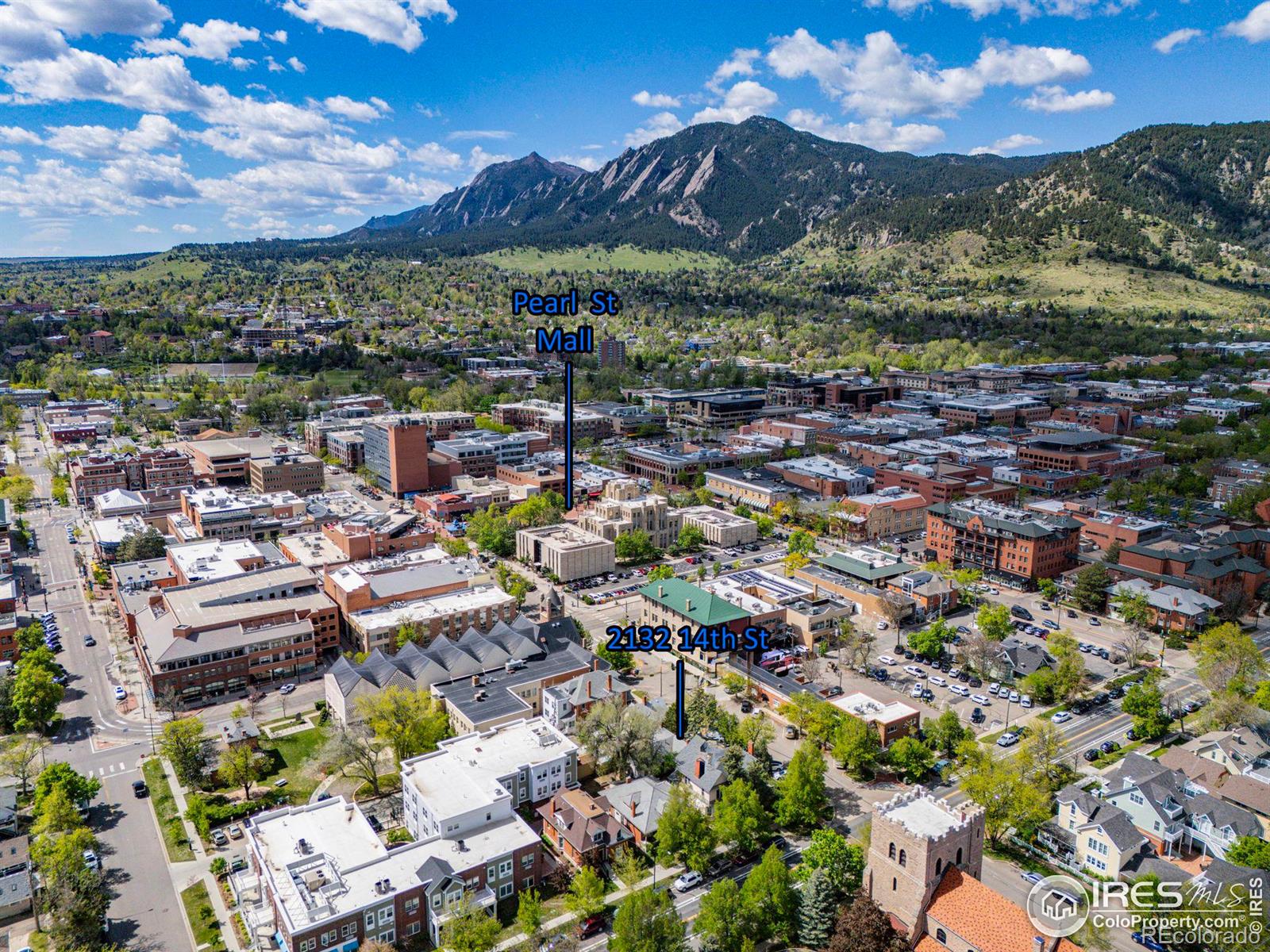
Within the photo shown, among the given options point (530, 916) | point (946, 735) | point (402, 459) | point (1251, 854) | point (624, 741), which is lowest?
point (946, 735)

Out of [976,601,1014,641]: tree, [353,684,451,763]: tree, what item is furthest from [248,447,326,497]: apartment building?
[976,601,1014,641]: tree

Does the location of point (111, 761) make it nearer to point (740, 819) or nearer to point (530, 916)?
point (530, 916)

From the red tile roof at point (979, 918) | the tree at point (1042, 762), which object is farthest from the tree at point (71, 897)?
the tree at point (1042, 762)

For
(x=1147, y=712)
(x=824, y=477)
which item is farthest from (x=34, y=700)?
(x=824, y=477)

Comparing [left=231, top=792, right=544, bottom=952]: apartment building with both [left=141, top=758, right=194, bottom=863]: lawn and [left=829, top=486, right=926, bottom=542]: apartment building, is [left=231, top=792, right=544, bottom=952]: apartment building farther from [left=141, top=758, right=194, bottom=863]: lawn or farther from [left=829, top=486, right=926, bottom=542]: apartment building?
[left=829, top=486, right=926, bottom=542]: apartment building

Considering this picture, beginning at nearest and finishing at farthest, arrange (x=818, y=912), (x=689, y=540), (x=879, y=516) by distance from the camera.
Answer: (x=818, y=912), (x=689, y=540), (x=879, y=516)

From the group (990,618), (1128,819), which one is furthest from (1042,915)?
(990,618)

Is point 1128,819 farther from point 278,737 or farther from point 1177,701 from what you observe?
point 278,737
